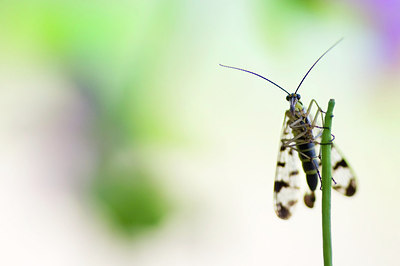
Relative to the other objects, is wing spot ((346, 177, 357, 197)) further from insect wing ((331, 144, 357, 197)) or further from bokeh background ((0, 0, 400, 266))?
bokeh background ((0, 0, 400, 266))

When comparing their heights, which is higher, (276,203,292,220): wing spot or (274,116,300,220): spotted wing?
(274,116,300,220): spotted wing

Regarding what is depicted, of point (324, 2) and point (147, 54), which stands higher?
point (324, 2)

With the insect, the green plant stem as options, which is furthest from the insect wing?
the green plant stem

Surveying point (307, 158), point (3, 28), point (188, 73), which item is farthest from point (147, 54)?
point (307, 158)

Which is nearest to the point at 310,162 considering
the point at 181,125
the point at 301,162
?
the point at 301,162

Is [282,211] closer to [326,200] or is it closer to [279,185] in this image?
[279,185]

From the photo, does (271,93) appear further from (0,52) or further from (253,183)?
(0,52)
